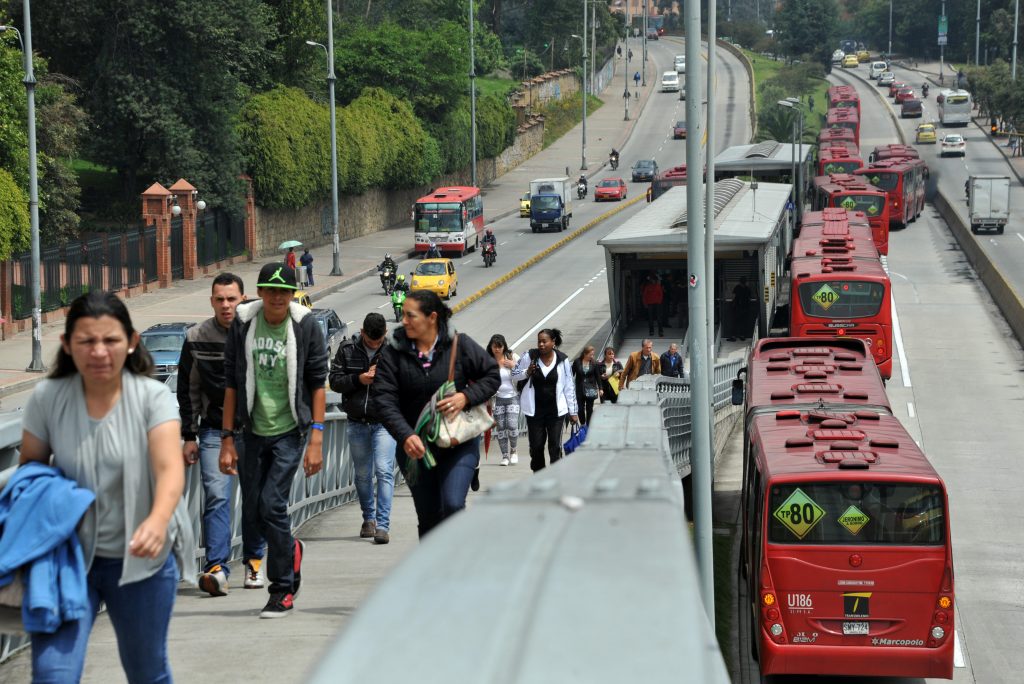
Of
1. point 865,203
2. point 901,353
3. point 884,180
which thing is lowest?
point 901,353

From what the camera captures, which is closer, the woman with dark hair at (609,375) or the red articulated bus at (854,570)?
the red articulated bus at (854,570)

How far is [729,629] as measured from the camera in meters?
15.1

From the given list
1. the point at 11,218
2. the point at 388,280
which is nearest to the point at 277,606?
the point at 11,218

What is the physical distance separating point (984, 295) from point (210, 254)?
25801 millimetres

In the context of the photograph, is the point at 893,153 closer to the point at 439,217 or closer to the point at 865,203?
the point at 865,203

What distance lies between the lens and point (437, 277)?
47.4m

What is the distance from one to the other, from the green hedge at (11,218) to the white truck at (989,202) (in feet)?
126

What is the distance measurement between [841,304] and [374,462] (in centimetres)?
2070

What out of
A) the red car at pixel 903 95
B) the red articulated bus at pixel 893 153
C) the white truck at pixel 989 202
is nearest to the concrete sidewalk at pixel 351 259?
the red articulated bus at pixel 893 153

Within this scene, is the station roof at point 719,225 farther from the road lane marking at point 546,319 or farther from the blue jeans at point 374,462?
the blue jeans at point 374,462

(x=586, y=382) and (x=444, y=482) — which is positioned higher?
(x=444, y=482)

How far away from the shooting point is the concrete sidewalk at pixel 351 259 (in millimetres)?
37344

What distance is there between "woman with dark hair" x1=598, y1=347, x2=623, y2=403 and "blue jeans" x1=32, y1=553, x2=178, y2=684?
12279 mm

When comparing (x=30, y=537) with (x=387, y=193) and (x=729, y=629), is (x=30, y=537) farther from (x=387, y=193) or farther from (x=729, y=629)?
(x=387, y=193)
